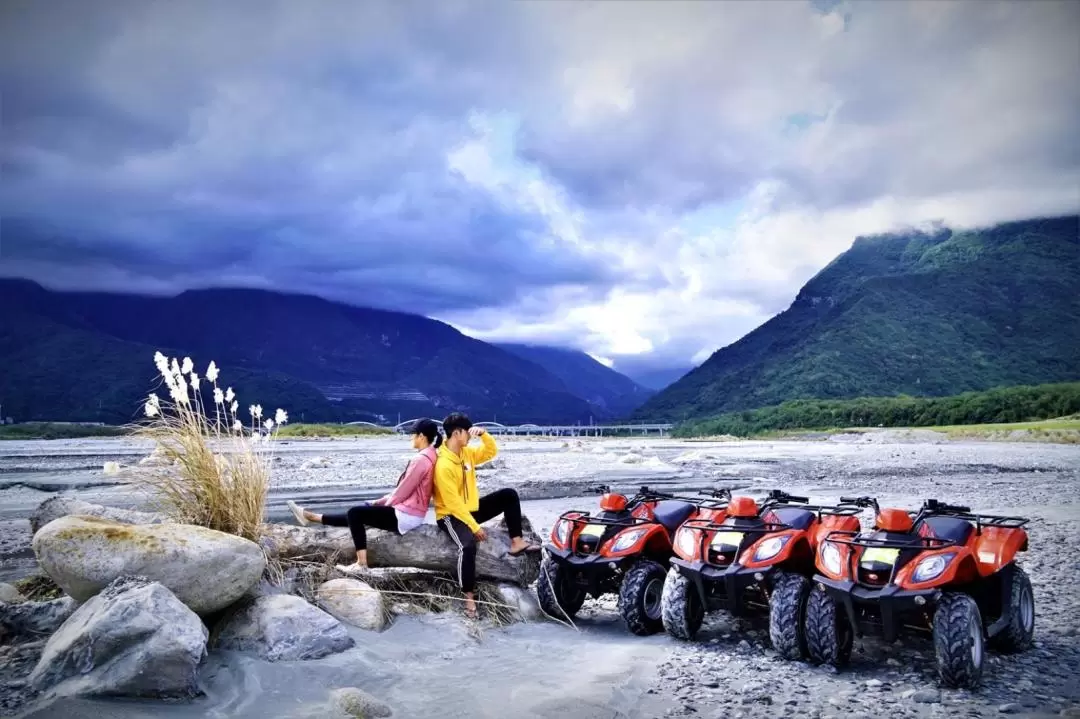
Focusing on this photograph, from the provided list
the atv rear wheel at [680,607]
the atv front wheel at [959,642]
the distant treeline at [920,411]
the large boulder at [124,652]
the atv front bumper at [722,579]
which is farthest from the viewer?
the distant treeline at [920,411]

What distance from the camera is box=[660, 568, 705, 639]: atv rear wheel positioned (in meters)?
7.45

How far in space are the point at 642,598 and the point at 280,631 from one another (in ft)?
11.6

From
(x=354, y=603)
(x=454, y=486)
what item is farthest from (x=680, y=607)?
(x=354, y=603)

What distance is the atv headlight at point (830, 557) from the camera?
649cm

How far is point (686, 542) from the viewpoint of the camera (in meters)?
7.62

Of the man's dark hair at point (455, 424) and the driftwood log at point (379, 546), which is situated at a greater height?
the man's dark hair at point (455, 424)

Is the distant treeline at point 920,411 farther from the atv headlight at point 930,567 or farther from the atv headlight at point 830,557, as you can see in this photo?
the atv headlight at point 930,567

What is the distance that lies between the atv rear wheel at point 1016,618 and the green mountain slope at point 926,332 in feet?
305

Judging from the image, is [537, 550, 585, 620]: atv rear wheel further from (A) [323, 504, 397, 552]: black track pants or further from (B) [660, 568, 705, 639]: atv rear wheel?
(A) [323, 504, 397, 552]: black track pants

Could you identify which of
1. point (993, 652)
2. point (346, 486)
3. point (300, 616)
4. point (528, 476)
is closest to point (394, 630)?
point (300, 616)

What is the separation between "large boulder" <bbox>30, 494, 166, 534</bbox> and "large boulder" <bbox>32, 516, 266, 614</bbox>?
2.46ft

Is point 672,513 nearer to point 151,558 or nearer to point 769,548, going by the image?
point 769,548

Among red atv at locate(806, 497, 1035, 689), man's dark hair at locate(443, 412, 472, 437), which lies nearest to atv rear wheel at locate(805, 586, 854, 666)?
red atv at locate(806, 497, 1035, 689)

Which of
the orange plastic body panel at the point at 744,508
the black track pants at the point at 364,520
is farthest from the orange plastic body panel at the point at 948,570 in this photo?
the black track pants at the point at 364,520
